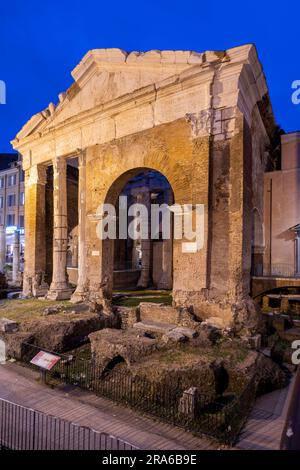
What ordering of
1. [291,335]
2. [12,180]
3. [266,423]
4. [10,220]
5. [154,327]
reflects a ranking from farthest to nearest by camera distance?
[10,220] < [12,180] < [291,335] < [154,327] < [266,423]

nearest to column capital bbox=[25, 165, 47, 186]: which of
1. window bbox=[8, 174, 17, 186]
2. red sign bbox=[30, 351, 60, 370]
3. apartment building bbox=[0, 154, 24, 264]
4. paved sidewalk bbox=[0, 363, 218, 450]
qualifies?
paved sidewalk bbox=[0, 363, 218, 450]

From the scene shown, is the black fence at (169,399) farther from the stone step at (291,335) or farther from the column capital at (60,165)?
the column capital at (60,165)

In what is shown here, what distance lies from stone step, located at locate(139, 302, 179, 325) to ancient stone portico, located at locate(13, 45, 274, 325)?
38 centimetres

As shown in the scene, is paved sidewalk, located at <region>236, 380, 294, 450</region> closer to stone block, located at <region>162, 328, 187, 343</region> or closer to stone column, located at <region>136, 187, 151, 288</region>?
stone block, located at <region>162, 328, 187, 343</region>

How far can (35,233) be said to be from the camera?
51.8 feet

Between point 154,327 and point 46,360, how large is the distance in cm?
340

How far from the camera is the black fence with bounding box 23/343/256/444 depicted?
5.57m

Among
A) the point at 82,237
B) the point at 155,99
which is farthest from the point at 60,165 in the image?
the point at 155,99

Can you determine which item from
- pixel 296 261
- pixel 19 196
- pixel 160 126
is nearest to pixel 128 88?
pixel 160 126

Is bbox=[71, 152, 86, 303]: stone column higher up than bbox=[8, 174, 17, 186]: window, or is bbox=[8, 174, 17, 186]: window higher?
bbox=[8, 174, 17, 186]: window

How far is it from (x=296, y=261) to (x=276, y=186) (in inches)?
160

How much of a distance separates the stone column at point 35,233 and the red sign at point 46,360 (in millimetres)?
8705

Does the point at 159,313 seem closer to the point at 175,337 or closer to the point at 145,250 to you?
the point at 175,337

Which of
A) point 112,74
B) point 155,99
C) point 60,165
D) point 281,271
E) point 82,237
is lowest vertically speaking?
point 281,271
